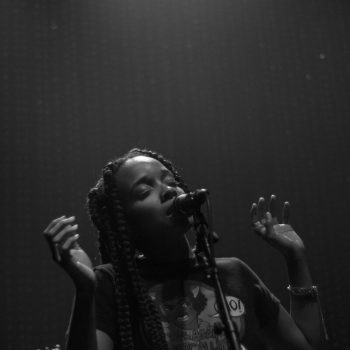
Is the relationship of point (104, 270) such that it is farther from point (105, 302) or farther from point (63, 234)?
point (63, 234)

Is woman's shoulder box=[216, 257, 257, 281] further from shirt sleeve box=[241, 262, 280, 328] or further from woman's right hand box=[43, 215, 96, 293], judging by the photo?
woman's right hand box=[43, 215, 96, 293]

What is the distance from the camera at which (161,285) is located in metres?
1.20

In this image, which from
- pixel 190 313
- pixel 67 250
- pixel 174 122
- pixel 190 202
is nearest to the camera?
pixel 67 250

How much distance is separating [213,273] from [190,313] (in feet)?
0.92

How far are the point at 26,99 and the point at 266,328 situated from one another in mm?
1607

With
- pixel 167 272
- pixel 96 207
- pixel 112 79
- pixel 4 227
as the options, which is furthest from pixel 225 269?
pixel 112 79

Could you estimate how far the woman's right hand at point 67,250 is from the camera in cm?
91

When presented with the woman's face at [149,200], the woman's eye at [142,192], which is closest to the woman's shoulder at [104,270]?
the woman's face at [149,200]

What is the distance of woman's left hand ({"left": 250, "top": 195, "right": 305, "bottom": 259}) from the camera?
133 cm

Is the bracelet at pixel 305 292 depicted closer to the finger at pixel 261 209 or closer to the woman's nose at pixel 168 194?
the finger at pixel 261 209

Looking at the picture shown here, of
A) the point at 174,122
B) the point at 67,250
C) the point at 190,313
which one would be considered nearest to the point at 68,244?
the point at 67,250

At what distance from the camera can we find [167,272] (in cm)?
121

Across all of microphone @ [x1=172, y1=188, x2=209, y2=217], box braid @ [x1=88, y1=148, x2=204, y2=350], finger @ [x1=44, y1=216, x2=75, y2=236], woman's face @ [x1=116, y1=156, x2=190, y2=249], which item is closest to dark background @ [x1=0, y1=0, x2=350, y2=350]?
box braid @ [x1=88, y1=148, x2=204, y2=350]

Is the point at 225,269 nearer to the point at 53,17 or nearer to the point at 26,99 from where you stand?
the point at 26,99
